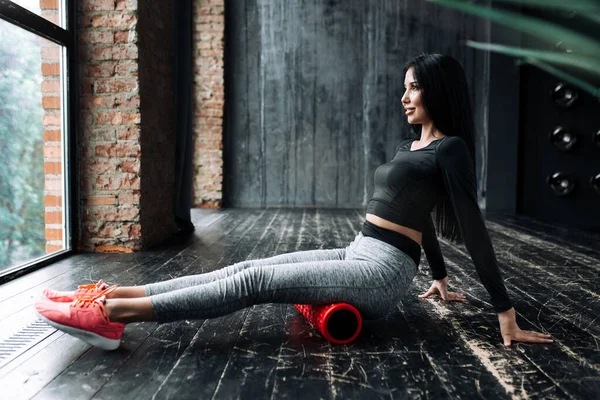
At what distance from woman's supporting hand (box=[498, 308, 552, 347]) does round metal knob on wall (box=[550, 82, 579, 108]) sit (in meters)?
3.72

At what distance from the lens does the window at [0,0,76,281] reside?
2.44 meters

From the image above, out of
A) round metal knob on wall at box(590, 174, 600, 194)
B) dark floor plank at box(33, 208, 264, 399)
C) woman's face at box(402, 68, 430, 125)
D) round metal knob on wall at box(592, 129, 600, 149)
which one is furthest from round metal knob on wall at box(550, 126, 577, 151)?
dark floor plank at box(33, 208, 264, 399)

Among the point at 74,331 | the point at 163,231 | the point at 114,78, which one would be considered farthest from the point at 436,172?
the point at 163,231

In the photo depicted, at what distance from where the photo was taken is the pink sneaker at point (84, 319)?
1449 millimetres

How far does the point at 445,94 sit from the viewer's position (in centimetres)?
164

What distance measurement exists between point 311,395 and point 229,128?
522cm

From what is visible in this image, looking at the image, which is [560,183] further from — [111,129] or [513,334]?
[111,129]

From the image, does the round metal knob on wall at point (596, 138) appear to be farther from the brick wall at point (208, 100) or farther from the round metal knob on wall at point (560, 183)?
the brick wall at point (208, 100)

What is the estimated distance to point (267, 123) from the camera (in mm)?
6242

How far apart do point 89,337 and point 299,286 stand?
623mm

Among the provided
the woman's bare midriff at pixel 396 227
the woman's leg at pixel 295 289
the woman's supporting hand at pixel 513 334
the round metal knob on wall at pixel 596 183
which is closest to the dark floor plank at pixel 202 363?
the woman's leg at pixel 295 289

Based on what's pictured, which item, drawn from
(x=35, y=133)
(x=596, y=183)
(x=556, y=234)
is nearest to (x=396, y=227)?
(x=35, y=133)

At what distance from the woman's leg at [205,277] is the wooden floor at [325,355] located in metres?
0.17

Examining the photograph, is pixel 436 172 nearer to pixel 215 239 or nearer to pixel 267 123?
pixel 215 239
